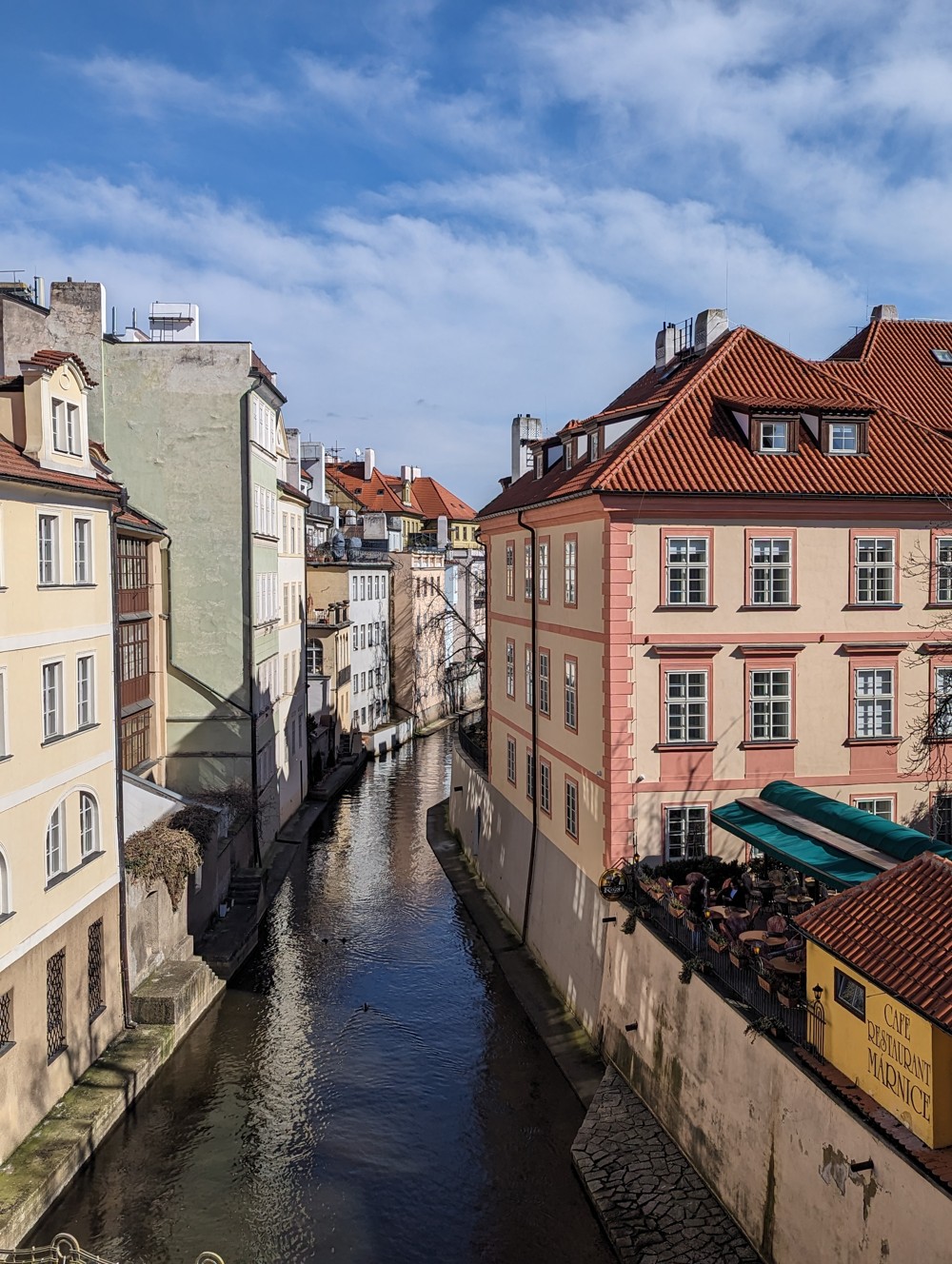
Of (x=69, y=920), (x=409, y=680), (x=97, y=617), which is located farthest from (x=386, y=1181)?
(x=409, y=680)

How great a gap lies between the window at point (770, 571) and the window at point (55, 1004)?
14375 millimetres

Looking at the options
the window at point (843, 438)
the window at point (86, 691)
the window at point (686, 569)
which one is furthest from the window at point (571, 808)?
the window at point (86, 691)

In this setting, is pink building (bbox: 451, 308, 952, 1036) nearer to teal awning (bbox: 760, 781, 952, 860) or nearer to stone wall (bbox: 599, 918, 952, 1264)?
teal awning (bbox: 760, 781, 952, 860)

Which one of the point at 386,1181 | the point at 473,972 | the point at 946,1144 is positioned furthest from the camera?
the point at 473,972

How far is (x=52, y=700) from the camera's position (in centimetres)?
1895

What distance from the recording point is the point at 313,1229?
1658 centimetres

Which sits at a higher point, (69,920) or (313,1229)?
(69,920)

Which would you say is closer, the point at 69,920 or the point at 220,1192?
the point at 220,1192

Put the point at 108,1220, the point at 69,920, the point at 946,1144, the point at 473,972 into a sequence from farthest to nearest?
1. the point at 473,972
2. the point at 69,920
3. the point at 108,1220
4. the point at 946,1144

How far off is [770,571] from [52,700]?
1364cm

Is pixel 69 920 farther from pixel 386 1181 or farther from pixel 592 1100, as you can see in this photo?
pixel 592 1100

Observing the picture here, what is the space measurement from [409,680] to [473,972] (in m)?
40.9

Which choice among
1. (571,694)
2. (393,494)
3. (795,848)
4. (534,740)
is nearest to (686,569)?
(571,694)

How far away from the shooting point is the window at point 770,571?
21359mm
